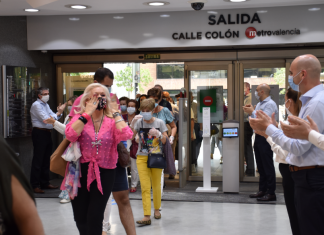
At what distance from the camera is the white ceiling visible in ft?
22.4

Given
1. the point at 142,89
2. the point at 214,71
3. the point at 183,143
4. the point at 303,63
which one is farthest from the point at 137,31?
the point at 142,89

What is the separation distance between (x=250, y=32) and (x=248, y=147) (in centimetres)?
237

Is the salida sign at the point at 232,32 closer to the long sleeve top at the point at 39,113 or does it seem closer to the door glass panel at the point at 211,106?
the door glass panel at the point at 211,106

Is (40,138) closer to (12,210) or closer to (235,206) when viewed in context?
(235,206)

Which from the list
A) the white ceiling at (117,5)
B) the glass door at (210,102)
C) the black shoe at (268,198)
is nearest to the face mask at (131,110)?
the glass door at (210,102)

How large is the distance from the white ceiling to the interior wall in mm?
338

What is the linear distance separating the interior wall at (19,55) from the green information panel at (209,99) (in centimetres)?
337

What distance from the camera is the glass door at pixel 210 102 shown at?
817 centimetres

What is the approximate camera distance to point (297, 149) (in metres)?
2.64

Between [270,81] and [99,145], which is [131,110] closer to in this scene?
[270,81]

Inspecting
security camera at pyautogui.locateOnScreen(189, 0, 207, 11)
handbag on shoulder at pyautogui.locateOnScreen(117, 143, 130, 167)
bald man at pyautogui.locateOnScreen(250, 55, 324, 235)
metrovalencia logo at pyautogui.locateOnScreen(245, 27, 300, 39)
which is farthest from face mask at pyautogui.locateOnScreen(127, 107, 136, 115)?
bald man at pyautogui.locateOnScreen(250, 55, 324, 235)

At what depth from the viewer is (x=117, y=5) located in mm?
7059

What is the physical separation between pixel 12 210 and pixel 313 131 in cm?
198

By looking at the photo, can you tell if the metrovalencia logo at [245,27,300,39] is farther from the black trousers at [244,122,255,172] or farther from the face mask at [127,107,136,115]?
the face mask at [127,107,136,115]
